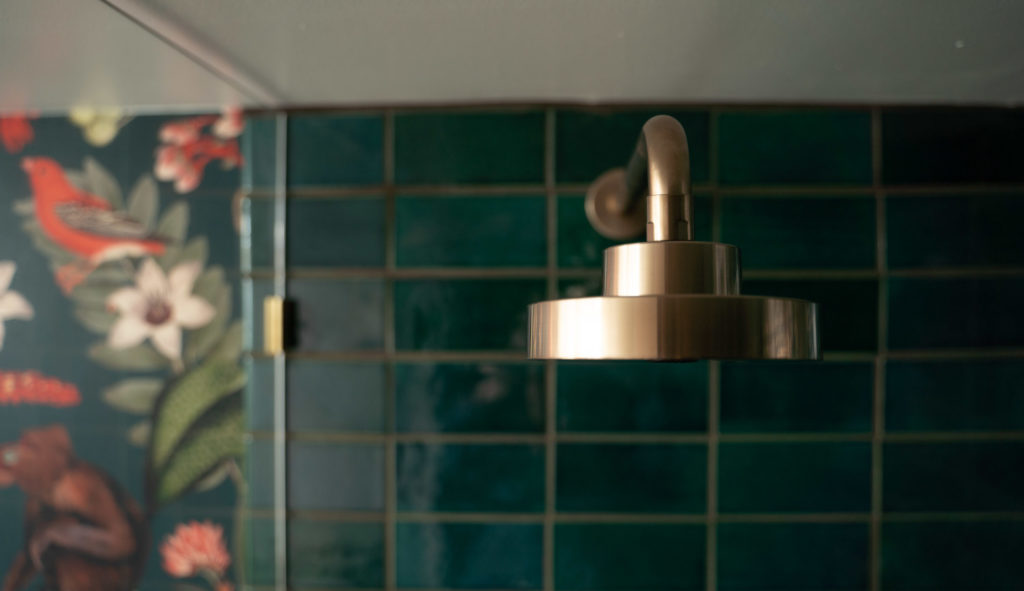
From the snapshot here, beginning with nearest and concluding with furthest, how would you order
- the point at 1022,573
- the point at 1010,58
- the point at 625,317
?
the point at 625,317 → the point at 1010,58 → the point at 1022,573

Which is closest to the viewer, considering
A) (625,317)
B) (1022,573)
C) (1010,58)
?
(625,317)

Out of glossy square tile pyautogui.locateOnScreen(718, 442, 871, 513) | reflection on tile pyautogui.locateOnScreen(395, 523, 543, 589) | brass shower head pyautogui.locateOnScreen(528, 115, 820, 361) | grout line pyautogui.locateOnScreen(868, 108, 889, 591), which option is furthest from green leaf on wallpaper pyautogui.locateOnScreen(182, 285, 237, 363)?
grout line pyautogui.locateOnScreen(868, 108, 889, 591)

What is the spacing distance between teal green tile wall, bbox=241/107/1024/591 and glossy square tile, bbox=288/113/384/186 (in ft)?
0.06

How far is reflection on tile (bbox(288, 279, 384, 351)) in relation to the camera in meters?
0.86

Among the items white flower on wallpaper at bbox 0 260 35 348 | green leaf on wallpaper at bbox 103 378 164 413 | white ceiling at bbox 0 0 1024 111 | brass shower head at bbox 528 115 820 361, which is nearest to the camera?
brass shower head at bbox 528 115 820 361

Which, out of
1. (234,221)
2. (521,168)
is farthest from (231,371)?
(521,168)

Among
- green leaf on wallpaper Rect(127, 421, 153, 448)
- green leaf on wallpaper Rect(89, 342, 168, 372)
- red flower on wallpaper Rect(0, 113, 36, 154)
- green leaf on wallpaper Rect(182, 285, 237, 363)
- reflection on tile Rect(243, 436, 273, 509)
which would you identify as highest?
red flower on wallpaper Rect(0, 113, 36, 154)

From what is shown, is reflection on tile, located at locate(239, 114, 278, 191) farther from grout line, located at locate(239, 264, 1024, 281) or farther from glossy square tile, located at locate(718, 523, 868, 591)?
glossy square tile, located at locate(718, 523, 868, 591)

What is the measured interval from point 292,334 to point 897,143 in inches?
34.9

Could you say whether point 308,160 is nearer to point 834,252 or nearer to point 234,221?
point 234,221

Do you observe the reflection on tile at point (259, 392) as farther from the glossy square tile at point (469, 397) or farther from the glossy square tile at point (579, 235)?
the glossy square tile at point (579, 235)

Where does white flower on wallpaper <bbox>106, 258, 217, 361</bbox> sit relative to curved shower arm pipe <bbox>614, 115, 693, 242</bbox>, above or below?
below

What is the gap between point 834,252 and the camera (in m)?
0.84

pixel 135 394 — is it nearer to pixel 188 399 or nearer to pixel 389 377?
pixel 188 399
